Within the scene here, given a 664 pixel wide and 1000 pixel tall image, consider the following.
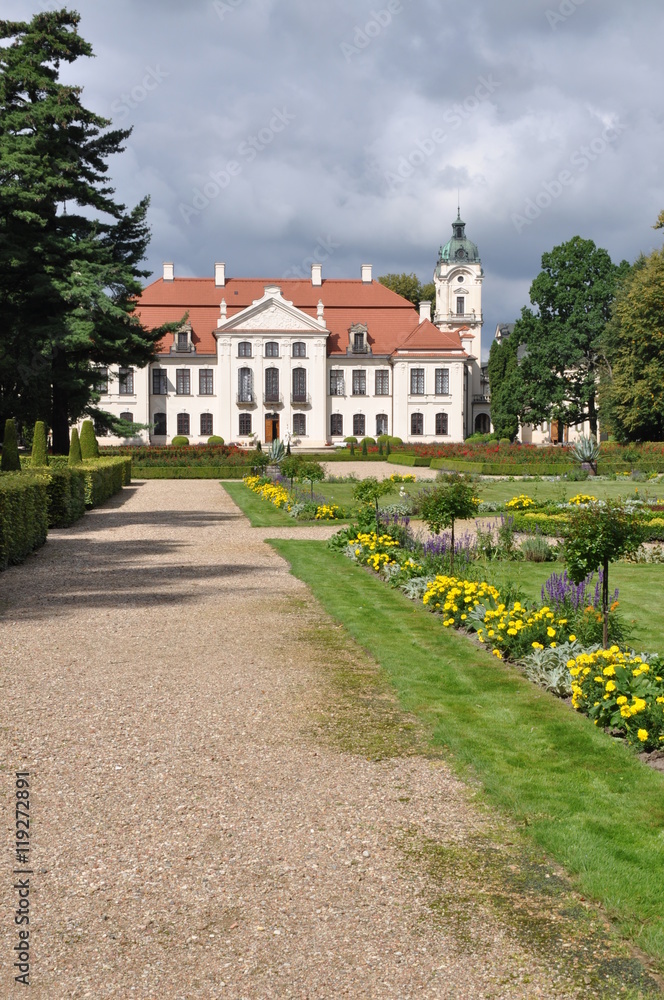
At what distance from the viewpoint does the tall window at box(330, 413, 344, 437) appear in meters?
58.6

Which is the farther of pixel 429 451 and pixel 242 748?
pixel 429 451

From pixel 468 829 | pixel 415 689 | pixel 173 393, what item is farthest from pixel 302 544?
pixel 173 393

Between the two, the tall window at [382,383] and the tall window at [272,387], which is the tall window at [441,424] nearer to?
the tall window at [382,383]

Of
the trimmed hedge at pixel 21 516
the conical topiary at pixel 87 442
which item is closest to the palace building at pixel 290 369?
the conical topiary at pixel 87 442

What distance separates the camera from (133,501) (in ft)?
76.7

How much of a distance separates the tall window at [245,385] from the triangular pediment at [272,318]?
104 inches

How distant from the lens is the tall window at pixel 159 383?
57.1 metres

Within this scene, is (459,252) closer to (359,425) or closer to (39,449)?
(359,425)

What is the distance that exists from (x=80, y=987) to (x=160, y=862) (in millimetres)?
831

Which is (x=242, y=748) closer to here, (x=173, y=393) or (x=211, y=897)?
(x=211, y=897)

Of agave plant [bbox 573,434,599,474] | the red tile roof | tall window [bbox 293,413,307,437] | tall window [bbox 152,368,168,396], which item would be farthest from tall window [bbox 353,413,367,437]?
agave plant [bbox 573,434,599,474]

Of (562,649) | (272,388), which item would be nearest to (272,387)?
(272,388)

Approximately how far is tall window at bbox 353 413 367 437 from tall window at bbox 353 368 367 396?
1.46m

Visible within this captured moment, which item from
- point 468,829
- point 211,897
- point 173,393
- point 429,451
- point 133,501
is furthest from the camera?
point 173,393
